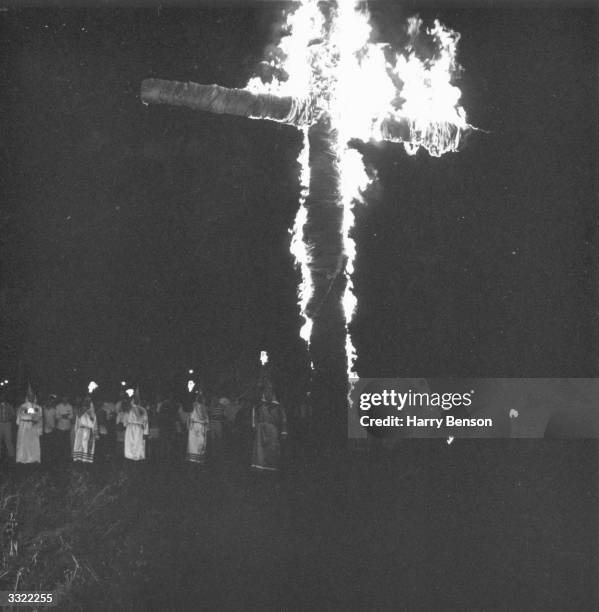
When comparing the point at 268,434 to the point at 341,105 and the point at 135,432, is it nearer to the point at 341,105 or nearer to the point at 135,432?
the point at 135,432

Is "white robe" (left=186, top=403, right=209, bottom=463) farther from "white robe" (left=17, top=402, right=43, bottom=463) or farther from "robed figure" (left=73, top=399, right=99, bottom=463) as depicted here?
"white robe" (left=17, top=402, right=43, bottom=463)

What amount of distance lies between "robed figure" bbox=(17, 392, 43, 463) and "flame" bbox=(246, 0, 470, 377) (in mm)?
1210

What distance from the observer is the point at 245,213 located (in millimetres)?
2955

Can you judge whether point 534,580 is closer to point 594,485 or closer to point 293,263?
point 594,485

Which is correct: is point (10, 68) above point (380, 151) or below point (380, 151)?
above

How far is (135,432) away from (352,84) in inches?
65.6

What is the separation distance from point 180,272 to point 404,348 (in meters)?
0.96

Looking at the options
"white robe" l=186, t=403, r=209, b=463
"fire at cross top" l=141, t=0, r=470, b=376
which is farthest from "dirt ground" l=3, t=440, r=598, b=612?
"fire at cross top" l=141, t=0, r=470, b=376

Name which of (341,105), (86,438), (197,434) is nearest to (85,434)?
(86,438)

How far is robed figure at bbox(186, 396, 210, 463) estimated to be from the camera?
2.90 m

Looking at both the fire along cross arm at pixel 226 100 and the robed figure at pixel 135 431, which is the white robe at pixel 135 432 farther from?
the fire along cross arm at pixel 226 100

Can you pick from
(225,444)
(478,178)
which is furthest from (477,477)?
(478,178)

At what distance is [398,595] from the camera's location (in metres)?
2.88

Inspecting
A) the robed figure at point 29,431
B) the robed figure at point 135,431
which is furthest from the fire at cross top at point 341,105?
the robed figure at point 29,431
